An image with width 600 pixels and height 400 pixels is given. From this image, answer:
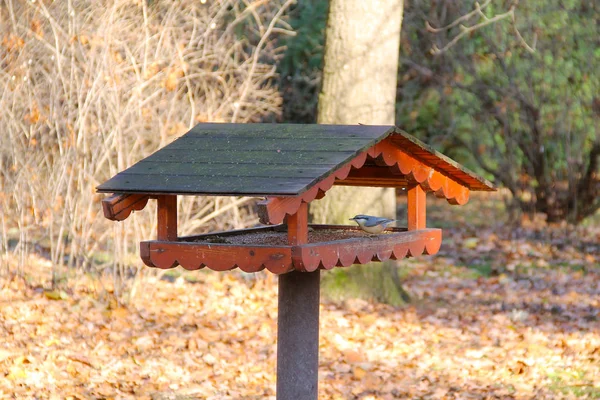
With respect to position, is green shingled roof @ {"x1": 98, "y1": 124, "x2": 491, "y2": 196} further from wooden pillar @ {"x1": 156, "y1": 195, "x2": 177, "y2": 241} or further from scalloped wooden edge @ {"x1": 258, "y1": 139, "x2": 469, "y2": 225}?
wooden pillar @ {"x1": 156, "y1": 195, "x2": 177, "y2": 241}

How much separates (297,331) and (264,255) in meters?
0.66

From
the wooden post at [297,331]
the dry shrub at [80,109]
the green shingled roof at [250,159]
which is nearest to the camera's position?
the green shingled roof at [250,159]

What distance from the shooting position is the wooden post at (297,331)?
408cm

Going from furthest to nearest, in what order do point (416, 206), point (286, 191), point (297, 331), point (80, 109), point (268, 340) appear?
point (80, 109)
point (268, 340)
point (416, 206)
point (297, 331)
point (286, 191)

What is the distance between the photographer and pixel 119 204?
149 inches

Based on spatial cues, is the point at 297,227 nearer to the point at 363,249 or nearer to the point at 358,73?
the point at 363,249

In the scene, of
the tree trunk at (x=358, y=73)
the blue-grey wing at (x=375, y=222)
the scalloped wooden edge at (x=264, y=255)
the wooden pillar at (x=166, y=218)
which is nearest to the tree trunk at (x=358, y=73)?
the tree trunk at (x=358, y=73)

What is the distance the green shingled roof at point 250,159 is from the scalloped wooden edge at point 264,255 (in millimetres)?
284

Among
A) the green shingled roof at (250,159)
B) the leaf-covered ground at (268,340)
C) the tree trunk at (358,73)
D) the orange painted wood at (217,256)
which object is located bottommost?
the leaf-covered ground at (268,340)

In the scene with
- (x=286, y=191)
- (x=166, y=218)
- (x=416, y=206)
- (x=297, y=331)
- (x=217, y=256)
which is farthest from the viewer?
(x=416, y=206)

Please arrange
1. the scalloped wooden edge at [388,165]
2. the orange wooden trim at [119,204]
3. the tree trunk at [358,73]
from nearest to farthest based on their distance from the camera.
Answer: the scalloped wooden edge at [388,165]
the orange wooden trim at [119,204]
the tree trunk at [358,73]

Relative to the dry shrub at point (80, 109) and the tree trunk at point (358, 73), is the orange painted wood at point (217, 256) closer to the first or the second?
the dry shrub at point (80, 109)

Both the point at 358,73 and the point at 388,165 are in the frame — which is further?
the point at 358,73

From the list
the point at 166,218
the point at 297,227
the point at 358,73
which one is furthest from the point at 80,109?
the point at 297,227
